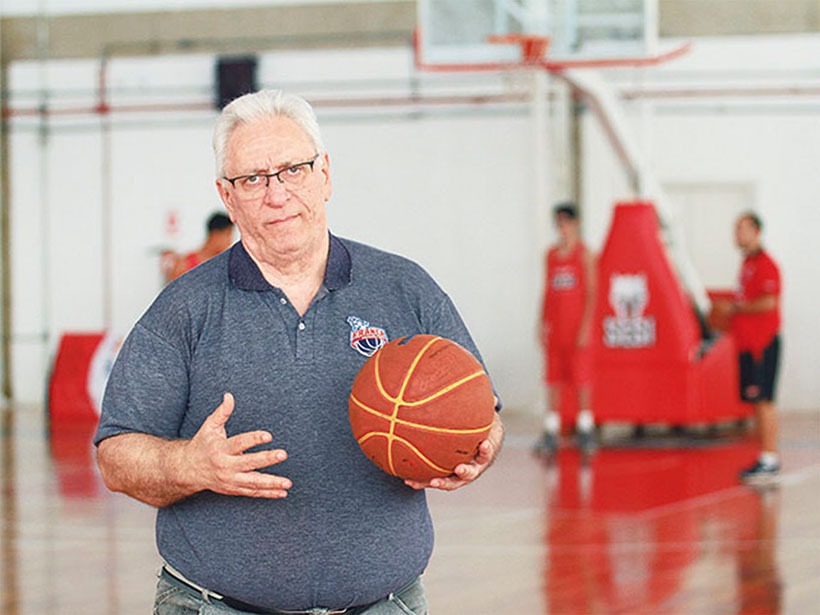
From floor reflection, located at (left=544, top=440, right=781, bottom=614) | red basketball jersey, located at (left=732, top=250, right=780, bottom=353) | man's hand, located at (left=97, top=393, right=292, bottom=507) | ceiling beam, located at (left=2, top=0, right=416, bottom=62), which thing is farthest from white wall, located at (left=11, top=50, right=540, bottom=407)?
man's hand, located at (left=97, top=393, right=292, bottom=507)

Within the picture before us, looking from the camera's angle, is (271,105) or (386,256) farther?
(386,256)

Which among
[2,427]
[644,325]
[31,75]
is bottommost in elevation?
[2,427]

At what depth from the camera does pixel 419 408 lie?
257cm

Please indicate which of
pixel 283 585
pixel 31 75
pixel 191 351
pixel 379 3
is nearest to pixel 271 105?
pixel 191 351

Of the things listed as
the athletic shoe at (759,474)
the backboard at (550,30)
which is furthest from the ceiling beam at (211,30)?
the athletic shoe at (759,474)

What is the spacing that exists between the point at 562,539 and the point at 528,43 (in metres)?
4.88

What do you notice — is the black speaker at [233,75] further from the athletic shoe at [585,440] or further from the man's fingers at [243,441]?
the man's fingers at [243,441]

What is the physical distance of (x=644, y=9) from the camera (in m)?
11.3

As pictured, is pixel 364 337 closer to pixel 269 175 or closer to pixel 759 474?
pixel 269 175

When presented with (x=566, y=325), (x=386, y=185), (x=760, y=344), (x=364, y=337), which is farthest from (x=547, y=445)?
(x=364, y=337)

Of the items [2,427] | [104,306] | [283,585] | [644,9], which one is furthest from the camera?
[104,306]

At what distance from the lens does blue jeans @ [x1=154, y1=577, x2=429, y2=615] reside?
2561mm

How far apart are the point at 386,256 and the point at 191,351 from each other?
0.41 metres

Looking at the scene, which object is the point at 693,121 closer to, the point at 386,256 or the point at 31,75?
the point at 31,75
